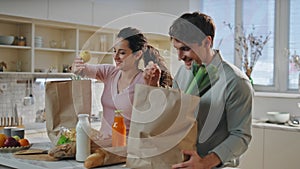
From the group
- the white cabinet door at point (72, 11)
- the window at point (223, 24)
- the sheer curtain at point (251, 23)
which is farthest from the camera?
the window at point (223, 24)

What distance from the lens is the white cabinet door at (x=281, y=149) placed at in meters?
Answer: 3.95

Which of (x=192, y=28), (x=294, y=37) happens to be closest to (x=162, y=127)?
(x=192, y=28)

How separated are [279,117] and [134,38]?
282 cm

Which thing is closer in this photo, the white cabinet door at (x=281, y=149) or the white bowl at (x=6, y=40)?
the white cabinet door at (x=281, y=149)

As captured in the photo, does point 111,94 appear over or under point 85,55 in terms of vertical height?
under

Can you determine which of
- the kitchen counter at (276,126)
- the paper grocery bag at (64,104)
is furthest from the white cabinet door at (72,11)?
the paper grocery bag at (64,104)

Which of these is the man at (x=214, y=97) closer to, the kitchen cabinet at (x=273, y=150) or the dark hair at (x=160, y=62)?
the dark hair at (x=160, y=62)

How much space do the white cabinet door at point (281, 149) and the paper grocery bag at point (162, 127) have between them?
263 centimetres

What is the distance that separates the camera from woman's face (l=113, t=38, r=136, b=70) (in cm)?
192

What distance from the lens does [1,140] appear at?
6.82 feet

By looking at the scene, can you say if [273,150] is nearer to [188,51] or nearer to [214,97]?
[214,97]

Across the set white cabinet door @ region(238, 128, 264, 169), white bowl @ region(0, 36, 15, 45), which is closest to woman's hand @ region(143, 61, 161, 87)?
white cabinet door @ region(238, 128, 264, 169)

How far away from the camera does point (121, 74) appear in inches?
84.4

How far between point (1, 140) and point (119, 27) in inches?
31.7
